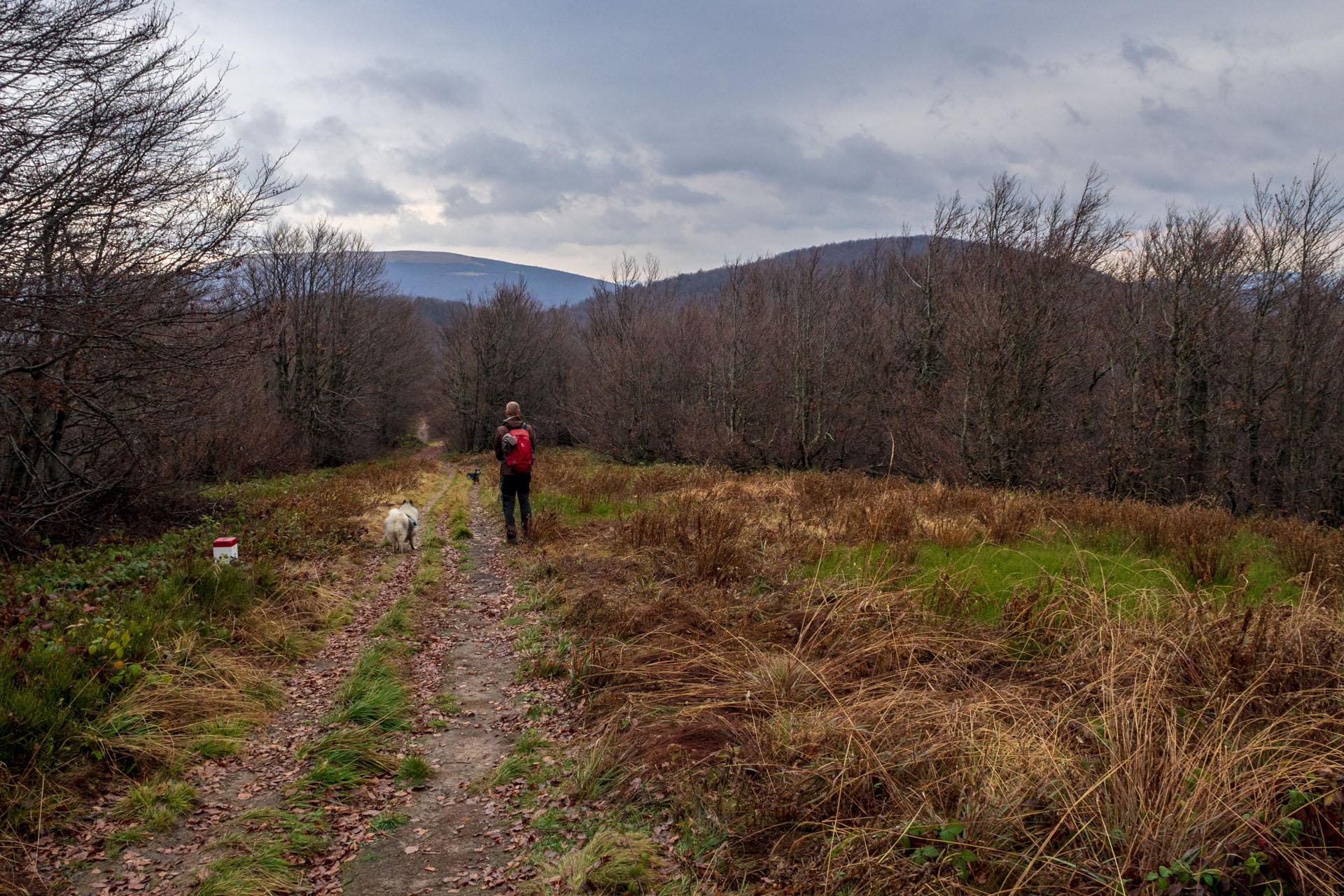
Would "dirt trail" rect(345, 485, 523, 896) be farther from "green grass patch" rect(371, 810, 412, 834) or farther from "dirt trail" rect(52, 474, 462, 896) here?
"dirt trail" rect(52, 474, 462, 896)

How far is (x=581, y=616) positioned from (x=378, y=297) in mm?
36206

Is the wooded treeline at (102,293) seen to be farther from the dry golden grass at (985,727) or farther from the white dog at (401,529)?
the dry golden grass at (985,727)

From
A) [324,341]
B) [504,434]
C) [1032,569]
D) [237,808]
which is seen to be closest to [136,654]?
[237,808]

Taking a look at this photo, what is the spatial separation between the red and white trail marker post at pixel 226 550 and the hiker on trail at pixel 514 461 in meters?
3.84

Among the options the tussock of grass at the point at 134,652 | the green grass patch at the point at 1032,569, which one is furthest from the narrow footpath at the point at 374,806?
the green grass patch at the point at 1032,569

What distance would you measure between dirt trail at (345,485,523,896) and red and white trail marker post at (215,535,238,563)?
6.94ft

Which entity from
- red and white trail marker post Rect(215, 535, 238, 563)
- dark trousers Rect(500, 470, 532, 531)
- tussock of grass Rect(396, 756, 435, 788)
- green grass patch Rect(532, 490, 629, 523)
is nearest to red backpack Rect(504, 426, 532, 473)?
dark trousers Rect(500, 470, 532, 531)

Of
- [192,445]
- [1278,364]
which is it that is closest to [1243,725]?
[192,445]

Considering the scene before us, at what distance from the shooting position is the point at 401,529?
10594 mm

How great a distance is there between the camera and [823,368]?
27469mm

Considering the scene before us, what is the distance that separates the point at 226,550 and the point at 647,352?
27.1m

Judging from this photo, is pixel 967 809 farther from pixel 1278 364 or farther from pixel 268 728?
pixel 1278 364

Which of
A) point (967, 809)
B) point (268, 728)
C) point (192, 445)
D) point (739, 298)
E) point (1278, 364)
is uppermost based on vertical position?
point (739, 298)

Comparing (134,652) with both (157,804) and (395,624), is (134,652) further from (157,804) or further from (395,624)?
(395,624)
